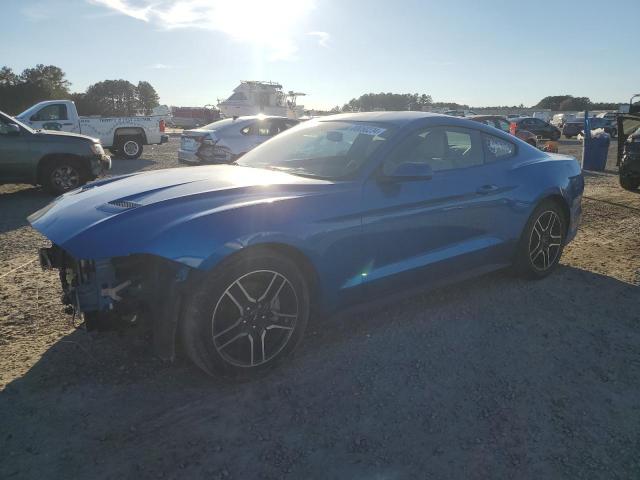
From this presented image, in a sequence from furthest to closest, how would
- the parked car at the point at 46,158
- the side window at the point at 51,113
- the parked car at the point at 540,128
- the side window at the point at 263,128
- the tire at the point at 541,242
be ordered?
the parked car at the point at 540,128 → the side window at the point at 51,113 → the side window at the point at 263,128 → the parked car at the point at 46,158 → the tire at the point at 541,242

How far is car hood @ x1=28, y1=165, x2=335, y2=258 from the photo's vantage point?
98.2 inches

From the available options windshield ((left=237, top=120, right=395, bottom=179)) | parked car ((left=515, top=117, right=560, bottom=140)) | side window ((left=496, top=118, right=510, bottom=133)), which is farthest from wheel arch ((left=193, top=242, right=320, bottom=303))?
parked car ((left=515, top=117, right=560, bottom=140))

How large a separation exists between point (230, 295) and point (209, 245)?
32 cm

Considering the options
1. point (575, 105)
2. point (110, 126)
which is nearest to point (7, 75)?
point (110, 126)

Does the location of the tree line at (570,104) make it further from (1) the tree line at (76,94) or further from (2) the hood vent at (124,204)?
(2) the hood vent at (124,204)

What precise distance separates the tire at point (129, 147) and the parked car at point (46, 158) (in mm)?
7656

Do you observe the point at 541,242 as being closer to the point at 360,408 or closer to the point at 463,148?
the point at 463,148

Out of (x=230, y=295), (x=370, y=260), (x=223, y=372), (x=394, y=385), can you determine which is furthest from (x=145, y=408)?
(x=370, y=260)

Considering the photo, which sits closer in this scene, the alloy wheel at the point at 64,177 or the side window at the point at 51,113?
the alloy wheel at the point at 64,177

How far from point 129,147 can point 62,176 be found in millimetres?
8268

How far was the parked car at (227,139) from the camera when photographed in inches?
445

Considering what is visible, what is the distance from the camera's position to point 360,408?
2635 mm

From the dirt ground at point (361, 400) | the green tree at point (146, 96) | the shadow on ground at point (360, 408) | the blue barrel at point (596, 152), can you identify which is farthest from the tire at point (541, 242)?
the green tree at point (146, 96)

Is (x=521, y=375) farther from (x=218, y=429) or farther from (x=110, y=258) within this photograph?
(x=110, y=258)
